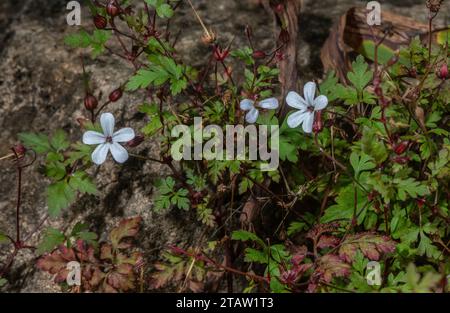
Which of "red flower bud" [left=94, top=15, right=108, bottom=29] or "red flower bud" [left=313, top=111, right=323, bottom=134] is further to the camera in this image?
"red flower bud" [left=94, top=15, right=108, bottom=29]

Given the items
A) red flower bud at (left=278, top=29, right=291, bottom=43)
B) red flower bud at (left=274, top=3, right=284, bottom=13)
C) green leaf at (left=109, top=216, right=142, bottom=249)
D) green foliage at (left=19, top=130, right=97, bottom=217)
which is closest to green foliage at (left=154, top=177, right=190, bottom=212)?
green leaf at (left=109, top=216, right=142, bottom=249)

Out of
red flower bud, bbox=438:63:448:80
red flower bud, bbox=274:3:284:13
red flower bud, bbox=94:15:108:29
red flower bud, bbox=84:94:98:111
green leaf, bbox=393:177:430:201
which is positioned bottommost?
green leaf, bbox=393:177:430:201

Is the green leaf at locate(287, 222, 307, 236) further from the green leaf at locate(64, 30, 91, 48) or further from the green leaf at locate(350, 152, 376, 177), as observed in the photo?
the green leaf at locate(64, 30, 91, 48)

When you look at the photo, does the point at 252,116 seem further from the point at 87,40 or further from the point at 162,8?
the point at 87,40

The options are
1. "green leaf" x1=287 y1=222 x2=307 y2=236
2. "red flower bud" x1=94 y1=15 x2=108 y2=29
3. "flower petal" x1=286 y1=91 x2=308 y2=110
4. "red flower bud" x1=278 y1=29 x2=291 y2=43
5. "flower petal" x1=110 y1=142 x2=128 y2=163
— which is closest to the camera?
"flower petal" x1=110 y1=142 x2=128 y2=163

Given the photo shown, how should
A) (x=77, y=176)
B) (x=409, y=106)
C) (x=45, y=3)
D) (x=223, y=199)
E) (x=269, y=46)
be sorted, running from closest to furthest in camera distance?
(x=77, y=176), (x=409, y=106), (x=223, y=199), (x=269, y=46), (x=45, y=3)

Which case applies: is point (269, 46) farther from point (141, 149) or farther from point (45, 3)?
point (45, 3)

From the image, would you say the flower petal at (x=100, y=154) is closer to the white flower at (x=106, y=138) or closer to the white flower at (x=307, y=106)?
the white flower at (x=106, y=138)

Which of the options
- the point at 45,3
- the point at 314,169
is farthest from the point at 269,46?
the point at 45,3

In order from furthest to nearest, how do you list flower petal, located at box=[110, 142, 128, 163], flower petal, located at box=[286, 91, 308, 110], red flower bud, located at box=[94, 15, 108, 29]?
red flower bud, located at box=[94, 15, 108, 29] → flower petal, located at box=[286, 91, 308, 110] → flower petal, located at box=[110, 142, 128, 163]
